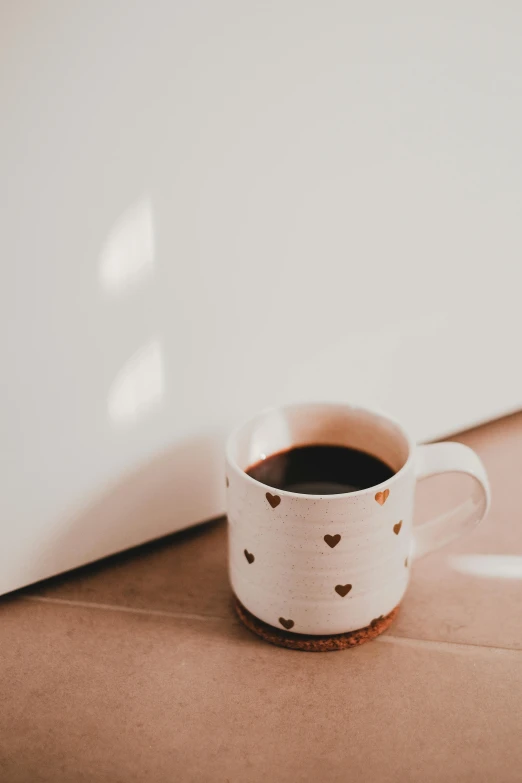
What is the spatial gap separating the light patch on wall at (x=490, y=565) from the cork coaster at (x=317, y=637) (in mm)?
83

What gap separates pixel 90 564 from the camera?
49cm

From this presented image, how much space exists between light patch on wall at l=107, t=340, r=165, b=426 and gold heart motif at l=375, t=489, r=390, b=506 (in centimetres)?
15

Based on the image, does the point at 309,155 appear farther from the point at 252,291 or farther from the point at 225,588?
the point at 225,588

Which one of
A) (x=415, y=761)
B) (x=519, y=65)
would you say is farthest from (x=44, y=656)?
(x=519, y=65)

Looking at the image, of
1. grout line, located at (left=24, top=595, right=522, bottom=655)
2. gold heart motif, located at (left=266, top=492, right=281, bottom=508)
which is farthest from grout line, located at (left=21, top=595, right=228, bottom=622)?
gold heart motif, located at (left=266, top=492, right=281, bottom=508)

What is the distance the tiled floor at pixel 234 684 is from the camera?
0.35 meters

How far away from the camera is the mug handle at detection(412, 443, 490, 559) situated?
43cm

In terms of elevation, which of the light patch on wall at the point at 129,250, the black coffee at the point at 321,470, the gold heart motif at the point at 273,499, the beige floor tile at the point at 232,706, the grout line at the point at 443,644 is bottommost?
the grout line at the point at 443,644

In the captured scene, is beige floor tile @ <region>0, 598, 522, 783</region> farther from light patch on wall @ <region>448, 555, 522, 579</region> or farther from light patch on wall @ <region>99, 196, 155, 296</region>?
light patch on wall @ <region>99, 196, 155, 296</region>

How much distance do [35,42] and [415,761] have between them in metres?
0.39

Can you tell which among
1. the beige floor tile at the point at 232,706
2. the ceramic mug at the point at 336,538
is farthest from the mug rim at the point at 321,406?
the beige floor tile at the point at 232,706

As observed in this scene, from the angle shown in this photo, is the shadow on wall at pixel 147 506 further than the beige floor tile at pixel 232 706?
Yes

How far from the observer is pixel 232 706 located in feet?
1.26

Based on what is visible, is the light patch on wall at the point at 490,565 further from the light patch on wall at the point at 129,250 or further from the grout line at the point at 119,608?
the light patch on wall at the point at 129,250
